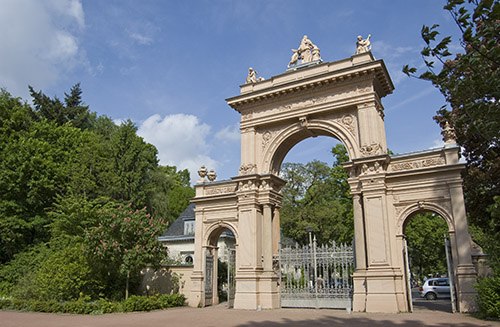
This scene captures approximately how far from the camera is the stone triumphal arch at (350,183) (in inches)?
616

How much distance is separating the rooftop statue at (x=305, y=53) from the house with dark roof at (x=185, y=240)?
15125 millimetres

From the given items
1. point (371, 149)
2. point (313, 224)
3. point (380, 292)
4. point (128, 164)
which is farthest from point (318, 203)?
→ point (380, 292)

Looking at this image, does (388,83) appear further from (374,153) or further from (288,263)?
(288,263)

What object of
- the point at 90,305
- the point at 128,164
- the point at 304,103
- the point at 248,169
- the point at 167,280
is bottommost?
the point at 90,305

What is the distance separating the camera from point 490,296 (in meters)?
12.4

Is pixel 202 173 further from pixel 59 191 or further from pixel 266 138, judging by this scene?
pixel 59 191

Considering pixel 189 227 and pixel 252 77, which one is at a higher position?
pixel 252 77

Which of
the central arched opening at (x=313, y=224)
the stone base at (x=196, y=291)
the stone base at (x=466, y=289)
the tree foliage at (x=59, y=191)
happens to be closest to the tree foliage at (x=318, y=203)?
the central arched opening at (x=313, y=224)

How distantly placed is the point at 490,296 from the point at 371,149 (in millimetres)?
7169

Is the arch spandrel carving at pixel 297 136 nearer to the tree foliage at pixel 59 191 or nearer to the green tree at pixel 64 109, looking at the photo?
the tree foliage at pixel 59 191

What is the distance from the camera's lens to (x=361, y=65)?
1789cm

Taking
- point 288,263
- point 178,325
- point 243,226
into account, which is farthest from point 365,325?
point 243,226

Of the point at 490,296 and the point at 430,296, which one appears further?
the point at 430,296

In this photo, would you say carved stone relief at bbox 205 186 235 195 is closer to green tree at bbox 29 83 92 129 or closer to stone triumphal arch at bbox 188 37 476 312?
stone triumphal arch at bbox 188 37 476 312
